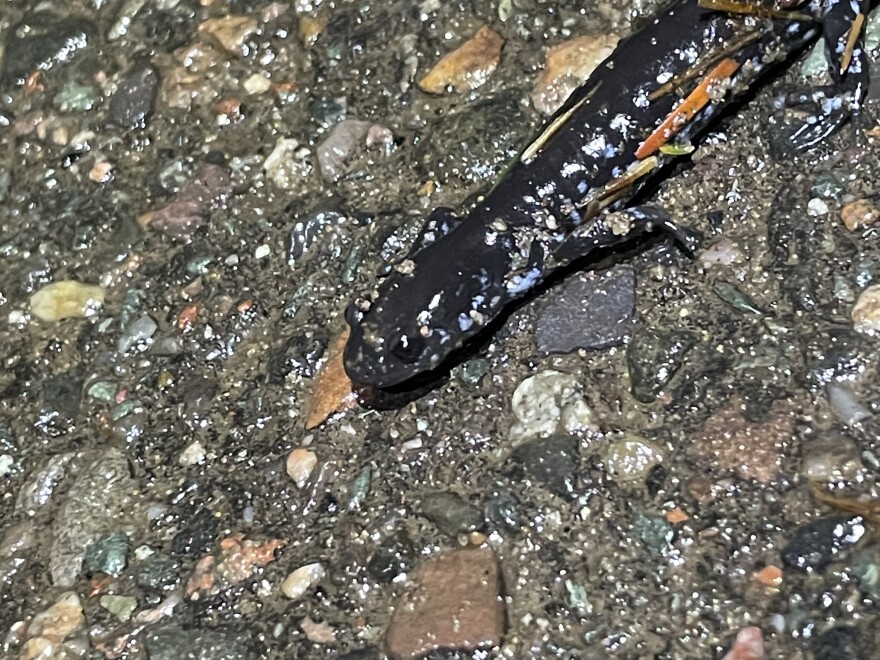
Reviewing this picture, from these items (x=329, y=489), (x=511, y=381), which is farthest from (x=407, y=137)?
(x=329, y=489)

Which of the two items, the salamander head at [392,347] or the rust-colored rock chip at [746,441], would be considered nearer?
the rust-colored rock chip at [746,441]

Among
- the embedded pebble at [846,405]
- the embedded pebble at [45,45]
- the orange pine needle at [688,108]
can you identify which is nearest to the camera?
the embedded pebble at [846,405]

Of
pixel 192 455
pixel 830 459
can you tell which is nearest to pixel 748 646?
pixel 830 459

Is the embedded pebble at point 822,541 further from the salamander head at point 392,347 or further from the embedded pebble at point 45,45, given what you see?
the embedded pebble at point 45,45

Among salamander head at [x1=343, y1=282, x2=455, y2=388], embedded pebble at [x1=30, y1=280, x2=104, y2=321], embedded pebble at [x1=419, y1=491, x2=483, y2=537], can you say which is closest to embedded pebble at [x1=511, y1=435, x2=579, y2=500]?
embedded pebble at [x1=419, y1=491, x2=483, y2=537]

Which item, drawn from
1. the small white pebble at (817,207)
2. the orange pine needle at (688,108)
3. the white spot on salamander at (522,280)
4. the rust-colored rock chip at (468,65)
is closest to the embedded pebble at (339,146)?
the rust-colored rock chip at (468,65)

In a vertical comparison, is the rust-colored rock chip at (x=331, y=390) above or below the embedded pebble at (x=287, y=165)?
below

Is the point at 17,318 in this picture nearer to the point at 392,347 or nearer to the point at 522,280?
the point at 392,347
